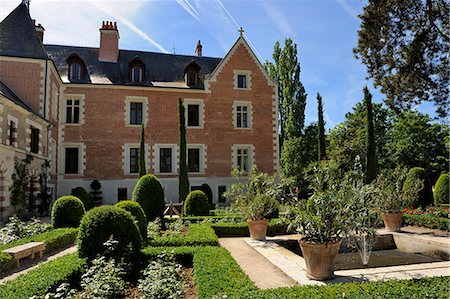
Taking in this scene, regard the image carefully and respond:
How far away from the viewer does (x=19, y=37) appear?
17.2 meters

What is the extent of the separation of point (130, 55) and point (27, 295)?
2297cm

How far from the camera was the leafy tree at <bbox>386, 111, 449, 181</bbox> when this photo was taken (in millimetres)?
31406

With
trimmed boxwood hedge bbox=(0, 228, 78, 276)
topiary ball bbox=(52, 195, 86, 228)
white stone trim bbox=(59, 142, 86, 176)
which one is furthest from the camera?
white stone trim bbox=(59, 142, 86, 176)

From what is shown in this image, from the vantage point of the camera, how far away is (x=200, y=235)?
9.09 metres

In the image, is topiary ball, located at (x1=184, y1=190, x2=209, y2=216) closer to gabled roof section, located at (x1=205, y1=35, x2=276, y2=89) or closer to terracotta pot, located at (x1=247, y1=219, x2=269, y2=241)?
terracotta pot, located at (x1=247, y1=219, x2=269, y2=241)

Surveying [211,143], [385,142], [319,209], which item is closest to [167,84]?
[211,143]

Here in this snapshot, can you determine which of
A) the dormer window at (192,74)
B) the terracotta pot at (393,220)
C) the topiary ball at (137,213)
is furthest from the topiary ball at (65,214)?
the dormer window at (192,74)

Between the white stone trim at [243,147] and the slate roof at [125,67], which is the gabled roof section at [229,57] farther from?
the white stone trim at [243,147]

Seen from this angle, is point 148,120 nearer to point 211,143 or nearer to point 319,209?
point 211,143

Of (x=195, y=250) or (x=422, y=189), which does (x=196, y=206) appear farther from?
(x=422, y=189)

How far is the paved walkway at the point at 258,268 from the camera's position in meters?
6.01

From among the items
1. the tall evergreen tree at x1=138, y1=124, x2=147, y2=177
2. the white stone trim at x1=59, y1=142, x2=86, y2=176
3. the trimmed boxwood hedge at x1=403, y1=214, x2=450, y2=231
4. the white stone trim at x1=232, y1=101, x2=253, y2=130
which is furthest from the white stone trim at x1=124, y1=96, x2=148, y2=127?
the trimmed boxwood hedge at x1=403, y1=214, x2=450, y2=231

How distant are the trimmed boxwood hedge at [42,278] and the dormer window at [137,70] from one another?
1816 cm

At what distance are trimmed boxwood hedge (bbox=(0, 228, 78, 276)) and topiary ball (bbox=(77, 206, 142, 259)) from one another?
5.66 ft
